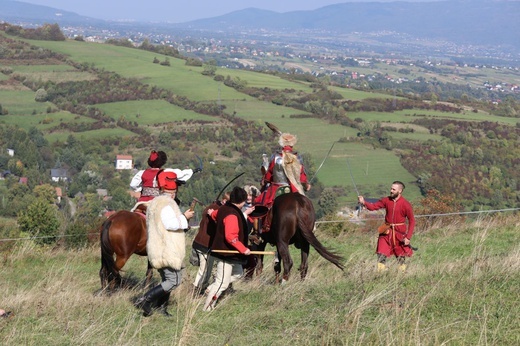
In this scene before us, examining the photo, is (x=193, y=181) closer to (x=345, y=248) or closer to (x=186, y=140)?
(x=186, y=140)

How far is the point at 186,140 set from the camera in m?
65.6

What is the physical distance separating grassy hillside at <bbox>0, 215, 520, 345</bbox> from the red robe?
0.50 metres

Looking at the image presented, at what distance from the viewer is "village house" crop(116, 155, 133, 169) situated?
194ft

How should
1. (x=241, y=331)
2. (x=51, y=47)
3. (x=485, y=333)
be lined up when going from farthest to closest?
1. (x=51, y=47)
2. (x=241, y=331)
3. (x=485, y=333)

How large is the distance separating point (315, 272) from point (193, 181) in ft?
115

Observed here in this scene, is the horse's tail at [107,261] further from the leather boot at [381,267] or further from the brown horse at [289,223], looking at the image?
the leather boot at [381,267]

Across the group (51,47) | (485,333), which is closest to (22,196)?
(485,333)

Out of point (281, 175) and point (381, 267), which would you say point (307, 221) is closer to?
point (281, 175)

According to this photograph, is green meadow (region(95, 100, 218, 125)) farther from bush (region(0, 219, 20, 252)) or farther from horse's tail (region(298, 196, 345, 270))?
horse's tail (region(298, 196, 345, 270))

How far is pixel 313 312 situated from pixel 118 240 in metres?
3.16

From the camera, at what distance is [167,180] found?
7.75m

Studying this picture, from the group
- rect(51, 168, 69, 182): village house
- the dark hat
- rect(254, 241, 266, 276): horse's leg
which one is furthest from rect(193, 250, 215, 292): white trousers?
rect(51, 168, 69, 182): village house

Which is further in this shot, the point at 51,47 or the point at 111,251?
the point at 51,47

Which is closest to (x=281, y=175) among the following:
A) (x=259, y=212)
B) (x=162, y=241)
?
(x=259, y=212)
